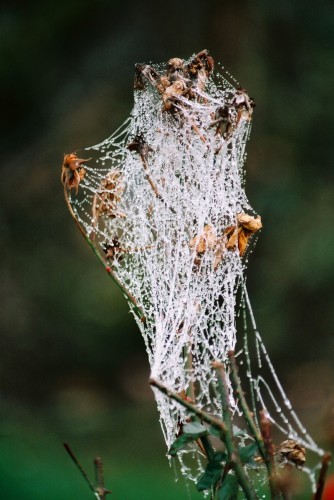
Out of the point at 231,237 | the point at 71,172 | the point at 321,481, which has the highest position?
the point at 71,172

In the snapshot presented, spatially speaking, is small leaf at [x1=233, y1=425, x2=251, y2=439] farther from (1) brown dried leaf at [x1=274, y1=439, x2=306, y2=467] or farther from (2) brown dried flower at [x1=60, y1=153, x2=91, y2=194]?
(2) brown dried flower at [x1=60, y1=153, x2=91, y2=194]

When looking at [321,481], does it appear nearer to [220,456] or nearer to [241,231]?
[220,456]

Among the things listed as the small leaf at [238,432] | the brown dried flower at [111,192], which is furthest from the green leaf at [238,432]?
the brown dried flower at [111,192]

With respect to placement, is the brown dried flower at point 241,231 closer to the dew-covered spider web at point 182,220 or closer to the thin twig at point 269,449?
the dew-covered spider web at point 182,220

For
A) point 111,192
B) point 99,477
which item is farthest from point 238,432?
point 111,192

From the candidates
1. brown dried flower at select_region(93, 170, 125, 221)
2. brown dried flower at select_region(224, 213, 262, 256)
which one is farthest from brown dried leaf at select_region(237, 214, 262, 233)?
brown dried flower at select_region(93, 170, 125, 221)

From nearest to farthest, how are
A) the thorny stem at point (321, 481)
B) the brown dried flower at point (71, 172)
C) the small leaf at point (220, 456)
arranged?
the thorny stem at point (321, 481) < the small leaf at point (220, 456) < the brown dried flower at point (71, 172)
